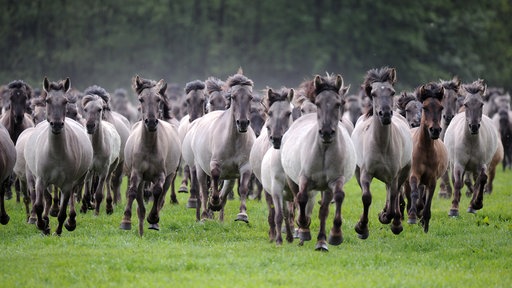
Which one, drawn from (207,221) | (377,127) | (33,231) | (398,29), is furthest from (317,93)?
(398,29)

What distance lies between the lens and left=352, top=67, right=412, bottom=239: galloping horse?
1417 centimetres

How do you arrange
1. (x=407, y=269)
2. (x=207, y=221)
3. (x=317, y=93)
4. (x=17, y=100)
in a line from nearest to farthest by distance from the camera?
1. (x=407, y=269)
2. (x=317, y=93)
3. (x=207, y=221)
4. (x=17, y=100)

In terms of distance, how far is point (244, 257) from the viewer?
41.4 ft

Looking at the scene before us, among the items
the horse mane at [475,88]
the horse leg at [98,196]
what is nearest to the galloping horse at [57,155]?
the horse leg at [98,196]

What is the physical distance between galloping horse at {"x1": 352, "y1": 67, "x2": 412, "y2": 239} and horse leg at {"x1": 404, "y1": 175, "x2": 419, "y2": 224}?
79 cm

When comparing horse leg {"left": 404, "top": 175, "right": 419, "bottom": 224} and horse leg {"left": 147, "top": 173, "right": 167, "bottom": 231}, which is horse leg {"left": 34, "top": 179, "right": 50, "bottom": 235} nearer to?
horse leg {"left": 147, "top": 173, "right": 167, "bottom": 231}

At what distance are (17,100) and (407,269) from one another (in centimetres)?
996

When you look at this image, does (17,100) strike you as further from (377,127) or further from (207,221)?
(377,127)

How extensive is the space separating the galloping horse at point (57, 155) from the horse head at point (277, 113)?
2.99 meters

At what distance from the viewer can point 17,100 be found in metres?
19.2

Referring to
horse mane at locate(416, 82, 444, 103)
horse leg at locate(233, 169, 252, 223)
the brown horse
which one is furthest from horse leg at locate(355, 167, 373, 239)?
horse leg at locate(233, 169, 252, 223)

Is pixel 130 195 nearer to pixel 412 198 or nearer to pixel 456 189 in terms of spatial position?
pixel 412 198

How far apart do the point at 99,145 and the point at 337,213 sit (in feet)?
20.1

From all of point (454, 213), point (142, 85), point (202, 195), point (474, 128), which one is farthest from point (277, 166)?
point (474, 128)
